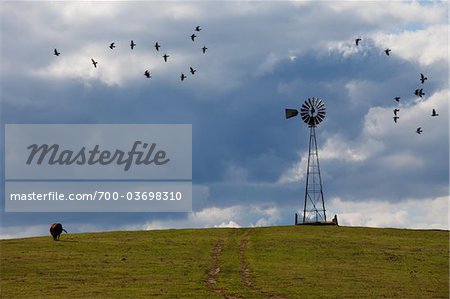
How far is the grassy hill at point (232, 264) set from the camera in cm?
5675

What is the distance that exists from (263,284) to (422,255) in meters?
24.5

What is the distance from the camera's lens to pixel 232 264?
6831 centimetres

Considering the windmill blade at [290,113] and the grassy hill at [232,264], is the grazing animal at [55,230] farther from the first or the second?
the windmill blade at [290,113]

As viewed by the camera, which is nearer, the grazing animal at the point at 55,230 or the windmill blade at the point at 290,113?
the grazing animal at the point at 55,230

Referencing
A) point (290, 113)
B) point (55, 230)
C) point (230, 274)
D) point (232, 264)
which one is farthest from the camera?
point (290, 113)

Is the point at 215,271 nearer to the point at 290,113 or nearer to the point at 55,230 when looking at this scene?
the point at 55,230

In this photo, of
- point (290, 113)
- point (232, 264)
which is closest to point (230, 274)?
point (232, 264)

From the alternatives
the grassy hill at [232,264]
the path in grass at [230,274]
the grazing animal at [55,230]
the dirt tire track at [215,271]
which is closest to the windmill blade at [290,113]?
the grassy hill at [232,264]

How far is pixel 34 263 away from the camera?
227ft

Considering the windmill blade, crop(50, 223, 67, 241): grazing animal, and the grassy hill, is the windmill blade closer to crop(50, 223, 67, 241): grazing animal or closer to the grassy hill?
the grassy hill

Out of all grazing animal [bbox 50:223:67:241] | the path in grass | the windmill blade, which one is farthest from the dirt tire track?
the windmill blade

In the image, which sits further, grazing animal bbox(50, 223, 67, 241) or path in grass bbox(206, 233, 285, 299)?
grazing animal bbox(50, 223, 67, 241)

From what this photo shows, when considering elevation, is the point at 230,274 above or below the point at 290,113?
below

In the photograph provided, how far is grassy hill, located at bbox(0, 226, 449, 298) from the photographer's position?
186ft
